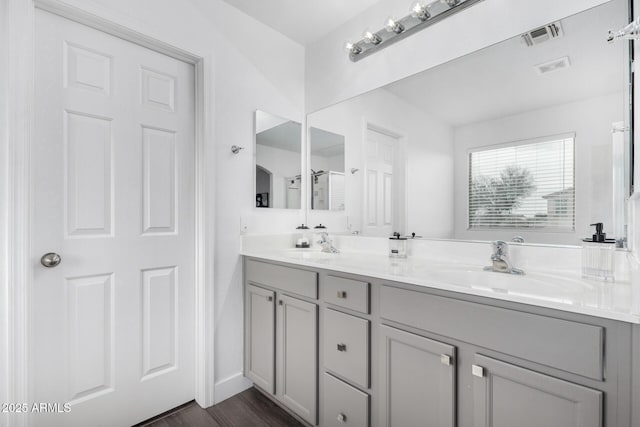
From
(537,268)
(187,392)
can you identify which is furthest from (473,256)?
(187,392)

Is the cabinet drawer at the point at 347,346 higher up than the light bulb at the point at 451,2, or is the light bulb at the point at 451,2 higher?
the light bulb at the point at 451,2

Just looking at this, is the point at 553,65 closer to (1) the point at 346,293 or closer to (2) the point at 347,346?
(1) the point at 346,293

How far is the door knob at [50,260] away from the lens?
4.47 feet

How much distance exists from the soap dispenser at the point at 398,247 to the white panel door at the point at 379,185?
113 millimetres

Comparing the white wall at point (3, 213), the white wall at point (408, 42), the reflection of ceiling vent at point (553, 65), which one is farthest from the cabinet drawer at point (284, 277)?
the reflection of ceiling vent at point (553, 65)

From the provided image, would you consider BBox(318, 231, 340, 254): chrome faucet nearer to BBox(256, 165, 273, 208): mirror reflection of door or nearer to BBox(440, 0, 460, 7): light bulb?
BBox(256, 165, 273, 208): mirror reflection of door

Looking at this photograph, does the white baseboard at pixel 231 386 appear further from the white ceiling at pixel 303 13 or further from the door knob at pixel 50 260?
the white ceiling at pixel 303 13

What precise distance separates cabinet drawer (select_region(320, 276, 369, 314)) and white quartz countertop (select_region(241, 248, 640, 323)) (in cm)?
6

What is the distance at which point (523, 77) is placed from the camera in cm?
138

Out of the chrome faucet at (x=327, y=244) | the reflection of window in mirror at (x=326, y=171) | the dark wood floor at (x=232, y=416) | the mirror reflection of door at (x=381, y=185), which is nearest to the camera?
the dark wood floor at (x=232, y=416)

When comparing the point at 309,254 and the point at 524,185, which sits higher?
the point at 524,185

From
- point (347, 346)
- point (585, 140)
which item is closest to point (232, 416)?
point (347, 346)

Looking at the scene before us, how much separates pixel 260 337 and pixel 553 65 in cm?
197

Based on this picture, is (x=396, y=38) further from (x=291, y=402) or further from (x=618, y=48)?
(x=291, y=402)
